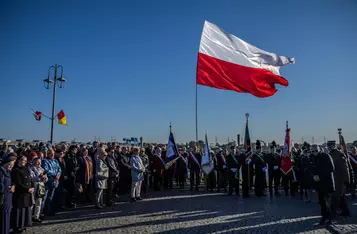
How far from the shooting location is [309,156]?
12.0 metres

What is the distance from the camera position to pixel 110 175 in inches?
431

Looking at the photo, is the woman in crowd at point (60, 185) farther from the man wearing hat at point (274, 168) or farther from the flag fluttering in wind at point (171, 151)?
the man wearing hat at point (274, 168)

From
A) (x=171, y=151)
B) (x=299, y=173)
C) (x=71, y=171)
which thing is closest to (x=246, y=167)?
(x=299, y=173)

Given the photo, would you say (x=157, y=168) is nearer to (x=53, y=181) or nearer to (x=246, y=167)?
(x=246, y=167)

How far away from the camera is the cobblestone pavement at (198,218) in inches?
294

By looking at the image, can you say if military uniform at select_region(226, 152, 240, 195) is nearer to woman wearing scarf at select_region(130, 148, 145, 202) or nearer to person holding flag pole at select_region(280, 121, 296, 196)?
person holding flag pole at select_region(280, 121, 296, 196)

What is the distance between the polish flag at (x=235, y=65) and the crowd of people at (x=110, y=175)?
2784 millimetres

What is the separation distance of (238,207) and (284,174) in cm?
424

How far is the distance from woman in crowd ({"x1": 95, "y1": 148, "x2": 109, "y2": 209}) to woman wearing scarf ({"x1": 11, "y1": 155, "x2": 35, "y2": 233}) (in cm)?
286

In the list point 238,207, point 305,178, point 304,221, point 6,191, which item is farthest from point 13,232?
point 305,178

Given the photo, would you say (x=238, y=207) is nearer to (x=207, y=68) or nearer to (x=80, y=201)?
(x=207, y=68)

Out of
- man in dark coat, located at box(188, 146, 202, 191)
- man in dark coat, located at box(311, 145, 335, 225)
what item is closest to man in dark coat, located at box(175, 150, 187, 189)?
man in dark coat, located at box(188, 146, 202, 191)

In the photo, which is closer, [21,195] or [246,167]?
[21,195]

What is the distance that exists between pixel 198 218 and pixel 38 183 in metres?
5.00
